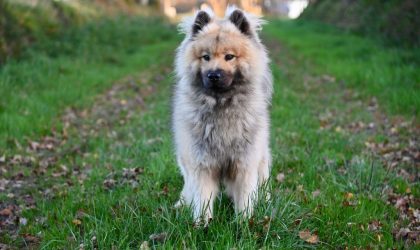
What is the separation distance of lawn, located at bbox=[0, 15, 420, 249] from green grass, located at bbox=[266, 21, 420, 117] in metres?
0.03

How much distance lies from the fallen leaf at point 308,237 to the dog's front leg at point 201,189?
2.20 ft

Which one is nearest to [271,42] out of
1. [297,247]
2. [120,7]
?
[120,7]

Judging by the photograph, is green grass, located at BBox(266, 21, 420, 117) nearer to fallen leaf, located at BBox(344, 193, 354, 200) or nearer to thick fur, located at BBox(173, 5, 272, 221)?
fallen leaf, located at BBox(344, 193, 354, 200)

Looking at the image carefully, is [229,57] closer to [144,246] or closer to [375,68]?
[144,246]

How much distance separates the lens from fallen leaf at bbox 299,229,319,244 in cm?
318

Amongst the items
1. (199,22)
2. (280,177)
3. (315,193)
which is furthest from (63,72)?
(315,193)

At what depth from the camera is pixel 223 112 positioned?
3684 millimetres

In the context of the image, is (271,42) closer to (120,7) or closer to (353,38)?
(353,38)

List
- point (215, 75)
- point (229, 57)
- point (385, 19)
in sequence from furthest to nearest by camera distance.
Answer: point (385, 19) → point (229, 57) → point (215, 75)

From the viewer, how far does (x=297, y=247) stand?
3.13 m

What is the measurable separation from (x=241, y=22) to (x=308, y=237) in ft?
5.62

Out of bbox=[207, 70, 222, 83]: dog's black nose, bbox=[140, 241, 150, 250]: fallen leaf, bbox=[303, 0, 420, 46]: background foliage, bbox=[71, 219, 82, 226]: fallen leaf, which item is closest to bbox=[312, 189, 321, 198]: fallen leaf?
bbox=[207, 70, 222, 83]: dog's black nose

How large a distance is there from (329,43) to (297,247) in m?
12.9

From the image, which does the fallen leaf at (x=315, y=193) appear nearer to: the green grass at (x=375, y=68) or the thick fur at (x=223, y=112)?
the thick fur at (x=223, y=112)
